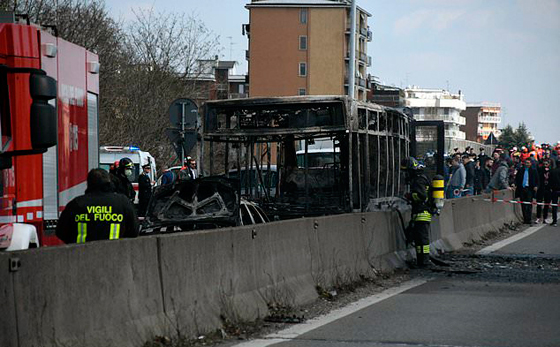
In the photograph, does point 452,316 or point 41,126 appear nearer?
point 41,126

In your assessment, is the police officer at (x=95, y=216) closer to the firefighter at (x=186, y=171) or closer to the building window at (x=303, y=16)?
the firefighter at (x=186, y=171)

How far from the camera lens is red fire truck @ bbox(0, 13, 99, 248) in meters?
8.23

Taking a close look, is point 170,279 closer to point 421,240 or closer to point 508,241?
point 421,240

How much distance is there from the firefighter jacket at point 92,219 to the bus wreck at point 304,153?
28.6 feet

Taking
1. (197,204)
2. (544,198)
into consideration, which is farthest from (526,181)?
(197,204)

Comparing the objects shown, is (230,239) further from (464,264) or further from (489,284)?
(464,264)

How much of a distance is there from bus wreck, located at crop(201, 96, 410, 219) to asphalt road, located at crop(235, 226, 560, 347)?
106 inches

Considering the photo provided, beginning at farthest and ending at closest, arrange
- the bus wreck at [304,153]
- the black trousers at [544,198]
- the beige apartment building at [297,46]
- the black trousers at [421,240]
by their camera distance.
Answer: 1. the beige apartment building at [297,46]
2. the black trousers at [544,198]
3. the bus wreck at [304,153]
4. the black trousers at [421,240]

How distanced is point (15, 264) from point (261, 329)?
156 inches

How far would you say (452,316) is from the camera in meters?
11.5

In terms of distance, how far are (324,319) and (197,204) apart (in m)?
4.55

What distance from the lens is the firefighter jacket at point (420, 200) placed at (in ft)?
58.5

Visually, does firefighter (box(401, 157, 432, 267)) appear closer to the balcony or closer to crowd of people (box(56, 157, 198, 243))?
crowd of people (box(56, 157, 198, 243))

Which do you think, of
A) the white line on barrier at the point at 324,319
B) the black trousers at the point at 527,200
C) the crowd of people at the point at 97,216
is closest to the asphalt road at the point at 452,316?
the white line on barrier at the point at 324,319
